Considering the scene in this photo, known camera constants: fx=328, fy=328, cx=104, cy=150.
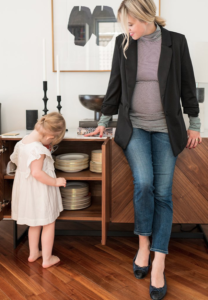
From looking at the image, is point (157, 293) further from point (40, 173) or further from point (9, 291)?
point (40, 173)

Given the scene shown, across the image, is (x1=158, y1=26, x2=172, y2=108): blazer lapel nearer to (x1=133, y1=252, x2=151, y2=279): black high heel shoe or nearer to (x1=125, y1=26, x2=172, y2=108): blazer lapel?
(x1=125, y1=26, x2=172, y2=108): blazer lapel

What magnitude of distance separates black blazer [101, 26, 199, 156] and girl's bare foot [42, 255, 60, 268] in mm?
727

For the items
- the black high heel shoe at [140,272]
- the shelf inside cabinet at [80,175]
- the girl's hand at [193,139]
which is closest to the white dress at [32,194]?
the shelf inside cabinet at [80,175]

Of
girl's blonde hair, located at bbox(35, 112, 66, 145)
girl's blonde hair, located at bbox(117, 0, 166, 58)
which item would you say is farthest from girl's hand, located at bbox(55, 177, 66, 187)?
girl's blonde hair, located at bbox(117, 0, 166, 58)

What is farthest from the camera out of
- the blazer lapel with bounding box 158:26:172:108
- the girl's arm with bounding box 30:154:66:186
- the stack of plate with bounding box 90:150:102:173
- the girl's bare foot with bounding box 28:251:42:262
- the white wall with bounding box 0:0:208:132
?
the white wall with bounding box 0:0:208:132

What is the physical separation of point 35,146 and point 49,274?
0.66 metres

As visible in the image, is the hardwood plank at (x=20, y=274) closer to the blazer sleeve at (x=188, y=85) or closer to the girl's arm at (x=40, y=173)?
the girl's arm at (x=40, y=173)

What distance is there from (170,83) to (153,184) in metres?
0.50

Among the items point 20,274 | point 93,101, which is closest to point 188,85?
point 93,101

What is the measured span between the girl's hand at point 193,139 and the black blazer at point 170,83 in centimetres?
8

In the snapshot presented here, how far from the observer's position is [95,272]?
1.70 m

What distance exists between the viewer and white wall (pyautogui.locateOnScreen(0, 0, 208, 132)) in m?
2.35

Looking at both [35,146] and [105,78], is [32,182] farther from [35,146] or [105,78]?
[105,78]

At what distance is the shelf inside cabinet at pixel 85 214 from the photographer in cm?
191
